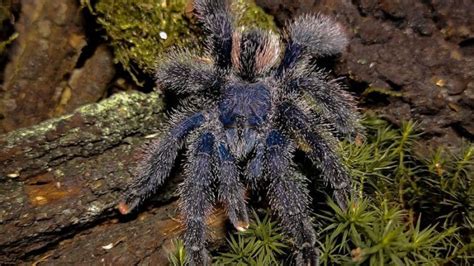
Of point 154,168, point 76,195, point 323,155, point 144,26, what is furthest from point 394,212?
point 144,26

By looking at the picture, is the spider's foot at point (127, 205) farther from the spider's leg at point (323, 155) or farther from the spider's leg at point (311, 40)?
the spider's leg at point (311, 40)

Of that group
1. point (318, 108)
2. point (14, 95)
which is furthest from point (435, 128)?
point (14, 95)

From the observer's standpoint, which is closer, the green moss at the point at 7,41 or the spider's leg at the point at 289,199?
the spider's leg at the point at 289,199

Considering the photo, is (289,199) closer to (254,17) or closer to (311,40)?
(311,40)

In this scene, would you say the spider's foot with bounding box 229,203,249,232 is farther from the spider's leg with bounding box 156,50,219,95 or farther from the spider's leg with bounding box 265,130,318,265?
the spider's leg with bounding box 156,50,219,95

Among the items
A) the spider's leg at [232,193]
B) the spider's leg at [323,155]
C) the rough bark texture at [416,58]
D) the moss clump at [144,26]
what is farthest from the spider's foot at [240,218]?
the moss clump at [144,26]

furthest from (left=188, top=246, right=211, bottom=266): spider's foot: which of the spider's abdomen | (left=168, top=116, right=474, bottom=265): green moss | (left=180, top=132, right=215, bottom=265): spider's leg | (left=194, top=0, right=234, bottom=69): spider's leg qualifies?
(left=194, top=0, right=234, bottom=69): spider's leg
